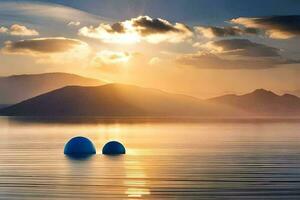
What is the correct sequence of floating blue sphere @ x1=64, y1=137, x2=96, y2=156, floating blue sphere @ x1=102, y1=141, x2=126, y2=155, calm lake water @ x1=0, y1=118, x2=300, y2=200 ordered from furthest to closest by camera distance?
floating blue sphere @ x1=102, y1=141, x2=126, y2=155, floating blue sphere @ x1=64, y1=137, x2=96, y2=156, calm lake water @ x1=0, y1=118, x2=300, y2=200

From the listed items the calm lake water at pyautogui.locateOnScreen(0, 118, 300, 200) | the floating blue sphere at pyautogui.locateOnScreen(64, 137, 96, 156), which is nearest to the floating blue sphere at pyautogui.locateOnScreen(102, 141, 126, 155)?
the floating blue sphere at pyautogui.locateOnScreen(64, 137, 96, 156)

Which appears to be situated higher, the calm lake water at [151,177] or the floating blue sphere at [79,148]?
the floating blue sphere at [79,148]

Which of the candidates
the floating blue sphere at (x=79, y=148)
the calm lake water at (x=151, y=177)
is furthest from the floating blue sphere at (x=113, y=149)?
the calm lake water at (x=151, y=177)

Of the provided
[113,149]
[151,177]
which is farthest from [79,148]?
[151,177]

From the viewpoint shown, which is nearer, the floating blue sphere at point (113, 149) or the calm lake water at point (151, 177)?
the calm lake water at point (151, 177)

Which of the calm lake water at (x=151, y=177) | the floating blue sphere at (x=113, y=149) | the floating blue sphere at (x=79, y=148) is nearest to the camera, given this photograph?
the calm lake water at (x=151, y=177)

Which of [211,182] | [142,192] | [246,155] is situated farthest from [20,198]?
[246,155]

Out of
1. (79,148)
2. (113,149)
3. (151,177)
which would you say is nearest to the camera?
(151,177)

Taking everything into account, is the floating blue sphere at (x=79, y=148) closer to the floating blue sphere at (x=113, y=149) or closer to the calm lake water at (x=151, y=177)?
the floating blue sphere at (x=113, y=149)

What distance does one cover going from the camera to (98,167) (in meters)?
35.3

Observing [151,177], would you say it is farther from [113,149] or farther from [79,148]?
[79,148]

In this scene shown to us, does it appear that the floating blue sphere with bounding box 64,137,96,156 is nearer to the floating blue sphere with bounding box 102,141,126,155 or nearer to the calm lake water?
the floating blue sphere with bounding box 102,141,126,155

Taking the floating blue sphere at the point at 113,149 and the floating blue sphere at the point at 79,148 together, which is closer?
the floating blue sphere at the point at 79,148

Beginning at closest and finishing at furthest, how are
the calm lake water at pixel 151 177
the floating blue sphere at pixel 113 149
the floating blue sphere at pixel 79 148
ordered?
the calm lake water at pixel 151 177 < the floating blue sphere at pixel 79 148 < the floating blue sphere at pixel 113 149
